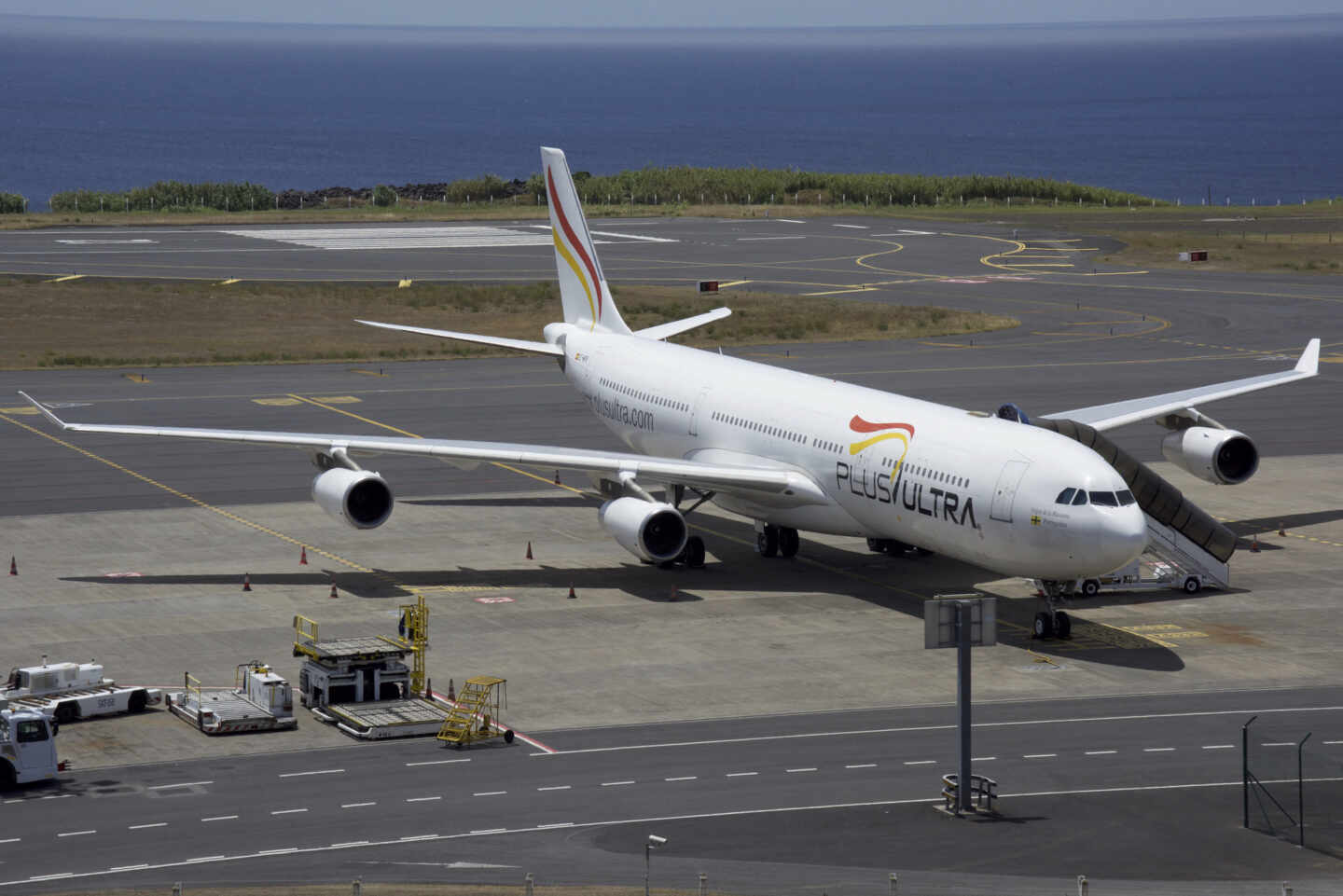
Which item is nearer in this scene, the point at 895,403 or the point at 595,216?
the point at 895,403

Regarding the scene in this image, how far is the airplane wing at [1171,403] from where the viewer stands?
182 ft

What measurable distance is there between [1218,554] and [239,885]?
Result: 102 feet

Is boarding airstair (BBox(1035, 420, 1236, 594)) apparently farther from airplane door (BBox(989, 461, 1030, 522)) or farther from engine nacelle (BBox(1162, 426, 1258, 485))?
airplane door (BBox(989, 461, 1030, 522))

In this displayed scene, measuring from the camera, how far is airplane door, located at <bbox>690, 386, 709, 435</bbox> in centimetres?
5422

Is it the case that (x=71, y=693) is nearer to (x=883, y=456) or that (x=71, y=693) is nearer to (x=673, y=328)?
(x=883, y=456)

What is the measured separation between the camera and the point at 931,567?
52.1m

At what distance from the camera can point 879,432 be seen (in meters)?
47.4

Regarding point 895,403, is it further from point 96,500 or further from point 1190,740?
point 96,500

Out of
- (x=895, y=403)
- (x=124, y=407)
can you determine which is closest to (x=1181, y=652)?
(x=895, y=403)

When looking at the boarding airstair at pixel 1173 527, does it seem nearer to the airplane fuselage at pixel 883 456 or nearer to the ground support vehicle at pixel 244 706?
the airplane fuselage at pixel 883 456

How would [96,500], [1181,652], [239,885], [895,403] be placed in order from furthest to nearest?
[96,500], [895,403], [1181,652], [239,885]

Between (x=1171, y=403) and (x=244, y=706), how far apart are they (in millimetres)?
32716

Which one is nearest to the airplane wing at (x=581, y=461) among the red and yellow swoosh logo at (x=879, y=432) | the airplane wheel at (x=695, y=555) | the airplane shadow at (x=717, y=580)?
the red and yellow swoosh logo at (x=879, y=432)

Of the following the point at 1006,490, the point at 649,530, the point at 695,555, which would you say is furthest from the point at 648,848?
the point at 695,555
